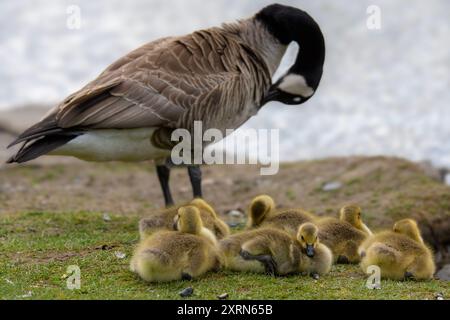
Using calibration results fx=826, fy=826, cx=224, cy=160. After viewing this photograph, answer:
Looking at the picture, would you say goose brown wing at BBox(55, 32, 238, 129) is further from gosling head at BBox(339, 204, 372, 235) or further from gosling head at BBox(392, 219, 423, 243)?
gosling head at BBox(392, 219, 423, 243)

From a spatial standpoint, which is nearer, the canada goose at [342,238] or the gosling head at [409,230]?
the gosling head at [409,230]

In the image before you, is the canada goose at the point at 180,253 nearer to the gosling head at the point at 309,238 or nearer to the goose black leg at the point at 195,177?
the gosling head at the point at 309,238

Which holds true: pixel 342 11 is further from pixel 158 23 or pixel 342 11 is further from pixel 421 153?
pixel 421 153

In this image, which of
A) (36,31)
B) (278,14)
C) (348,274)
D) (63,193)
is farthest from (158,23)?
(348,274)

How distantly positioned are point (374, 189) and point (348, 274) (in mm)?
4777

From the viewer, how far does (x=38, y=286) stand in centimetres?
660

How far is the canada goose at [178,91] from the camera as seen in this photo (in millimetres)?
8547

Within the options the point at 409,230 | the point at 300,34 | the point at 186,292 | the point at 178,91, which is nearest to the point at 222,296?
the point at 186,292

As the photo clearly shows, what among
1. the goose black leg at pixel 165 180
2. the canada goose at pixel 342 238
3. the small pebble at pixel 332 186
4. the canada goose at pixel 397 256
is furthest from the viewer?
the small pebble at pixel 332 186

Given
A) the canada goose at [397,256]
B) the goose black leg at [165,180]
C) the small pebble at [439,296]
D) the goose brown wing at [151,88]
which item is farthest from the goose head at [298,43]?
the small pebble at [439,296]

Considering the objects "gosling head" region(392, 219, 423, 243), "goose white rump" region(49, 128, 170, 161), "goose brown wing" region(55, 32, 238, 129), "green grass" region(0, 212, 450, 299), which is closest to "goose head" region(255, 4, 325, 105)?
"goose brown wing" region(55, 32, 238, 129)

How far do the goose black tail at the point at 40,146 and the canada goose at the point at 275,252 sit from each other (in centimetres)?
245
